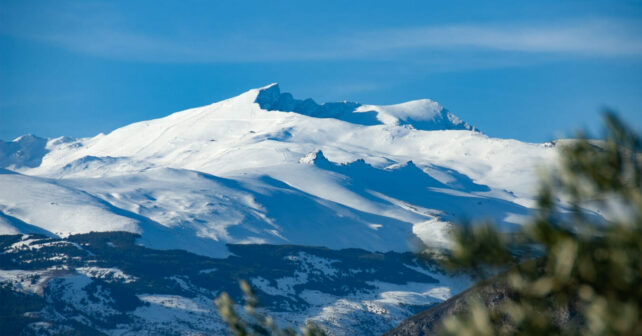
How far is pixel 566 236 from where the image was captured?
9.28 m

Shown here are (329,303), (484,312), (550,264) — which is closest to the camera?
(484,312)

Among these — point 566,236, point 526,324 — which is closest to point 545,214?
point 566,236

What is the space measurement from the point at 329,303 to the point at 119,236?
59.1 metres

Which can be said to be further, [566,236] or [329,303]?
[329,303]

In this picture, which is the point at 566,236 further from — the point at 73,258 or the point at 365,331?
the point at 73,258

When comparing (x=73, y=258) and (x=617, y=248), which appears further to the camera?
(x=73, y=258)

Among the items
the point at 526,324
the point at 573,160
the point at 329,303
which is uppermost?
the point at 573,160

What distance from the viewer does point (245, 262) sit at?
603ft

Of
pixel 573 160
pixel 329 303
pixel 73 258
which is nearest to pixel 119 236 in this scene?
pixel 73 258

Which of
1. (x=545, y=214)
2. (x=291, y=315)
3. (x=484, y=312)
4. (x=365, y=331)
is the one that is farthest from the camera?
(x=291, y=315)

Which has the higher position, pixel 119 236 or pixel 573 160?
pixel 573 160

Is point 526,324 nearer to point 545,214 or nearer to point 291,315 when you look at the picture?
point 545,214

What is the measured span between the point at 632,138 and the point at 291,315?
438ft

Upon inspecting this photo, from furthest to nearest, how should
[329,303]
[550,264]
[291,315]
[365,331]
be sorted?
[329,303] < [291,315] < [365,331] < [550,264]
